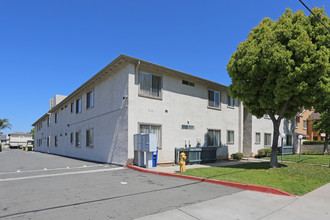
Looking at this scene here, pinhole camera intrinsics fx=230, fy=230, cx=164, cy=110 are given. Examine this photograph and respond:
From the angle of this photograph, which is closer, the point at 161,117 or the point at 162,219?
the point at 162,219

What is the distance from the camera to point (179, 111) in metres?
15.7

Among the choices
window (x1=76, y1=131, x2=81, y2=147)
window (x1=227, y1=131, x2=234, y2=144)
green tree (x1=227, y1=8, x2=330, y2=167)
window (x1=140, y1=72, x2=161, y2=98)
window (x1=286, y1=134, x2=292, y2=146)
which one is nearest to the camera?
green tree (x1=227, y1=8, x2=330, y2=167)

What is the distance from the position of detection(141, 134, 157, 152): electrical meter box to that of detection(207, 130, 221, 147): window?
6.87 m

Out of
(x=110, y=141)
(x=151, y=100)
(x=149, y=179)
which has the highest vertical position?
(x=151, y=100)

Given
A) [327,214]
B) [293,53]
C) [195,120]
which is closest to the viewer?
[327,214]

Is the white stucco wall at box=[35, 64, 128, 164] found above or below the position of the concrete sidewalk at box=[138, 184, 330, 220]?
above

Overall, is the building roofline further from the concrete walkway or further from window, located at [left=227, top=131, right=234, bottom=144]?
the concrete walkway

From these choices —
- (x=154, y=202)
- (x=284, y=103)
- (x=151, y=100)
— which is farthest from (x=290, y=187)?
(x=151, y=100)

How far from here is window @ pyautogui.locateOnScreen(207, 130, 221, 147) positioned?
1786cm

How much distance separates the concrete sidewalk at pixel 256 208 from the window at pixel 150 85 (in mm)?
8523

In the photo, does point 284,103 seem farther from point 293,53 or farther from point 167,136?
point 167,136

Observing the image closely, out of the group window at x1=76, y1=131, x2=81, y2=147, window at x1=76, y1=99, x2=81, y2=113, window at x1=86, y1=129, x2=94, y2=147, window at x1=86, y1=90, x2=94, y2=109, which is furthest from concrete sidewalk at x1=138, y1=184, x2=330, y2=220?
window at x1=76, y1=99, x2=81, y2=113

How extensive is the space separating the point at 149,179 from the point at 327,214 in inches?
240

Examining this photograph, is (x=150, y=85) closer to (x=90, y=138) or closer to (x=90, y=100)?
(x=90, y=100)
